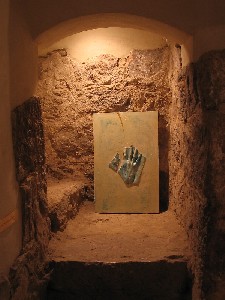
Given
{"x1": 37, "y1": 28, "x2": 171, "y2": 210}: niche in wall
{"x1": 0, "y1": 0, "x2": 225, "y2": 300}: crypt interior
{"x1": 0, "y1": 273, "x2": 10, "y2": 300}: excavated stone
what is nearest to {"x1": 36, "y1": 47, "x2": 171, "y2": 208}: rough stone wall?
{"x1": 37, "y1": 28, "x2": 171, "y2": 210}: niche in wall

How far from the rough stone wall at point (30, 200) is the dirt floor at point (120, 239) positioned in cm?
17

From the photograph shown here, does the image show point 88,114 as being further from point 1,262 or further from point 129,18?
point 1,262

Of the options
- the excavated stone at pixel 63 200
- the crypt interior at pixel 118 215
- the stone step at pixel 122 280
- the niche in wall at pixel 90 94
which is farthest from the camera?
the niche in wall at pixel 90 94

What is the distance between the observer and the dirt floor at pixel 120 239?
72.7 inches

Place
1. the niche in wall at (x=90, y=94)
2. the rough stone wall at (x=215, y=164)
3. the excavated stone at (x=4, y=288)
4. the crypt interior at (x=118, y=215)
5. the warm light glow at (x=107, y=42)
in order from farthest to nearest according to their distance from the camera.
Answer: the niche in wall at (x=90, y=94)
the warm light glow at (x=107, y=42)
the rough stone wall at (x=215, y=164)
the crypt interior at (x=118, y=215)
the excavated stone at (x=4, y=288)

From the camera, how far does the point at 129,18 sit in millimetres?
1809

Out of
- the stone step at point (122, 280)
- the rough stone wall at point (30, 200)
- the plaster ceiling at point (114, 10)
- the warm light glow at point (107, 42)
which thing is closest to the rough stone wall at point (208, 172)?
the stone step at point (122, 280)

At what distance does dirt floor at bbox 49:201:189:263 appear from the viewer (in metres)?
1.85

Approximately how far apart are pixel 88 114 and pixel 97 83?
0.90 ft

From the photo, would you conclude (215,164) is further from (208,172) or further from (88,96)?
(88,96)

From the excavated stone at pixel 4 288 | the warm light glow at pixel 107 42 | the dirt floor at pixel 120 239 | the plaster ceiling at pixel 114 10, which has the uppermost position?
the warm light glow at pixel 107 42

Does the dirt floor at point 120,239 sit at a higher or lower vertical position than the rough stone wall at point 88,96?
lower

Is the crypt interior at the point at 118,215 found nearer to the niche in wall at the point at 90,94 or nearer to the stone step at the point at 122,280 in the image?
the stone step at the point at 122,280

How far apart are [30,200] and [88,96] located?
4.54ft
